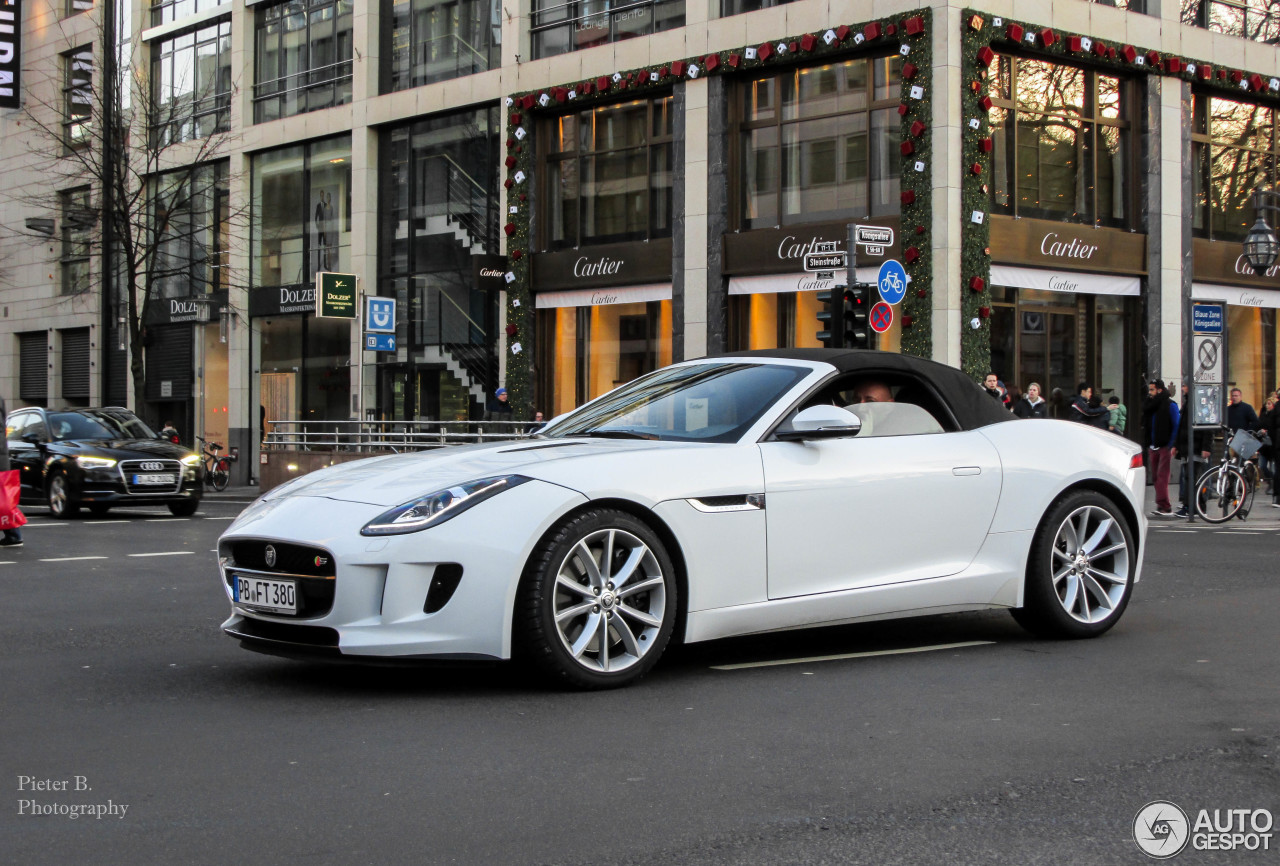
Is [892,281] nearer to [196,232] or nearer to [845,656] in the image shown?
[845,656]

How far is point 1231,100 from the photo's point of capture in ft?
90.1

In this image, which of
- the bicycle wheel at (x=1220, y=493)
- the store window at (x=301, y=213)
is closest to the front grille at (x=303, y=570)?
the bicycle wheel at (x=1220, y=493)

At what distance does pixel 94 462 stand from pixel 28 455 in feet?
5.87

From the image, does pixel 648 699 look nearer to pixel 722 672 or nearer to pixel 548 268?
pixel 722 672

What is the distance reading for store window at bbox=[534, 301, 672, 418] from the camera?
88.2 ft

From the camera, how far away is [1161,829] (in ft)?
12.9

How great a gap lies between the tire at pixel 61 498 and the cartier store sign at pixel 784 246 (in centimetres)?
1160

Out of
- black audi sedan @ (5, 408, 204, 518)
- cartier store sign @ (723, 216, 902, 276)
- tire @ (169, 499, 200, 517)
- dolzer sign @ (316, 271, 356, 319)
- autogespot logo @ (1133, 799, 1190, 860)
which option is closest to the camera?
autogespot logo @ (1133, 799, 1190, 860)

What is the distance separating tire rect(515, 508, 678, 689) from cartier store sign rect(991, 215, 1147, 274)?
730 inches

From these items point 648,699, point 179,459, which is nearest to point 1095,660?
point 648,699

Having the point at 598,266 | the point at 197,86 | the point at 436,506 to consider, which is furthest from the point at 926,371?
the point at 197,86

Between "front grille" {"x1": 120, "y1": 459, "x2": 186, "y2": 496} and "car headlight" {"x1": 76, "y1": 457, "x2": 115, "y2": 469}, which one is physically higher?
"car headlight" {"x1": 76, "y1": 457, "x2": 115, "y2": 469}

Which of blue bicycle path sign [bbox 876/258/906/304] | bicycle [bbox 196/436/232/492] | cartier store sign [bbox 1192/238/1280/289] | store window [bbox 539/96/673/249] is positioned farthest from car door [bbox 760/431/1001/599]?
bicycle [bbox 196/436/232/492]

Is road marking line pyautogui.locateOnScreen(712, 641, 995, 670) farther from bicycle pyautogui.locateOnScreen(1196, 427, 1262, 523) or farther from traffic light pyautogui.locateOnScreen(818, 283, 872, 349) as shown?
bicycle pyautogui.locateOnScreen(1196, 427, 1262, 523)
